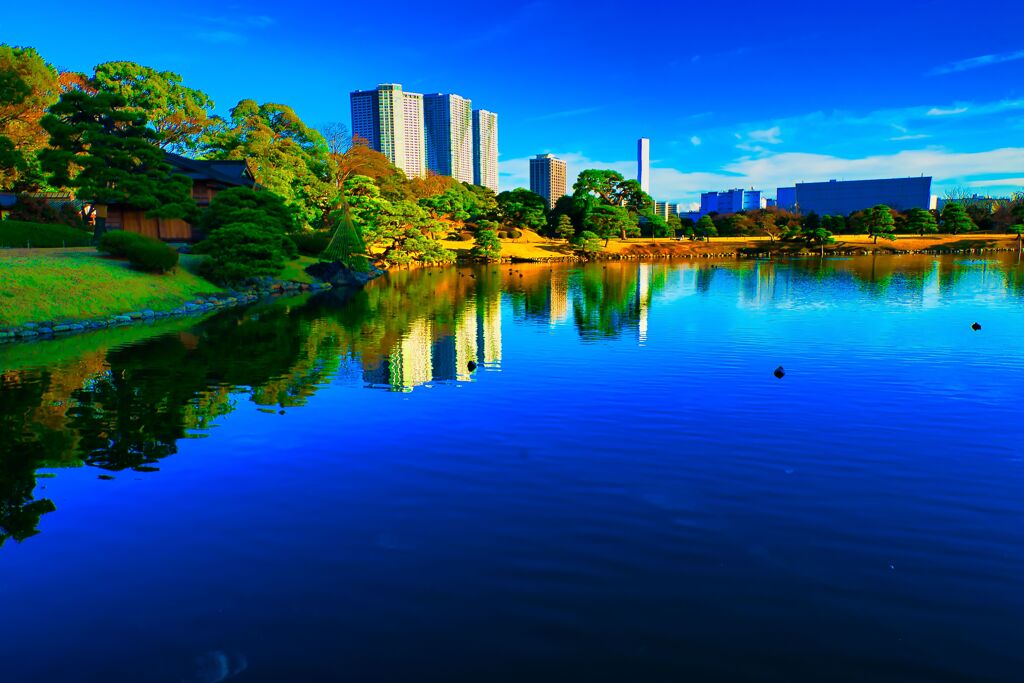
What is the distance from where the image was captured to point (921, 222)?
104m

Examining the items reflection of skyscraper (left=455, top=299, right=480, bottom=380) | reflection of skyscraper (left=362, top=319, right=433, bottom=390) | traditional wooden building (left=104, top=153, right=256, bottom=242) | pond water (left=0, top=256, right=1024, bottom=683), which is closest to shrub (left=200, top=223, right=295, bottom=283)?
traditional wooden building (left=104, top=153, right=256, bottom=242)

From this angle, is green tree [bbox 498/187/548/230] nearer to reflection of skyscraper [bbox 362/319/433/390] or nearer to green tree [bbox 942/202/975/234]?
green tree [bbox 942/202/975/234]

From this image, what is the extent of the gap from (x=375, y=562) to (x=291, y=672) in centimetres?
181

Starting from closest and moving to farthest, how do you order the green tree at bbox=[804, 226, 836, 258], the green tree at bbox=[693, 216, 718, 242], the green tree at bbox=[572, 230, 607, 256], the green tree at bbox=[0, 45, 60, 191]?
1. the green tree at bbox=[0, 45, 60, 191]
2. the green tree at bbox=[572, 230, 607, 256]
3. the green tree at bbox=[804, 226, 836, 258]
4. the green tree at bbox=[693, 216, 718, 242]

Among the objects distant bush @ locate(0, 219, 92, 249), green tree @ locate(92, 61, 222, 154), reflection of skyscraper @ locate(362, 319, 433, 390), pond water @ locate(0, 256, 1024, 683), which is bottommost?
pond water @ locate(0, 256, 1024, 683)

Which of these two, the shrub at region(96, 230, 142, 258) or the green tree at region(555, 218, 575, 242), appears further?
the green tree at region(555, 218, 575, 242)

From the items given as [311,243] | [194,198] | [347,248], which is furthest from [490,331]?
[194,198]

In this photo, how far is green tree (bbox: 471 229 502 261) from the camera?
82.1 m

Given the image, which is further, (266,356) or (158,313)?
(158,313)

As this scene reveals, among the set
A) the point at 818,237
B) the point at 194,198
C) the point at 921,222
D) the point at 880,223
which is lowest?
the point at 818,237

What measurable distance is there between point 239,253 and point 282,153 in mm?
29812

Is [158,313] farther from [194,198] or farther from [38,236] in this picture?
[194,198]

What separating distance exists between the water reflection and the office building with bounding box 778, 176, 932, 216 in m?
123

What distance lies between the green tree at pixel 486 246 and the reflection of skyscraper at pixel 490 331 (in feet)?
152
